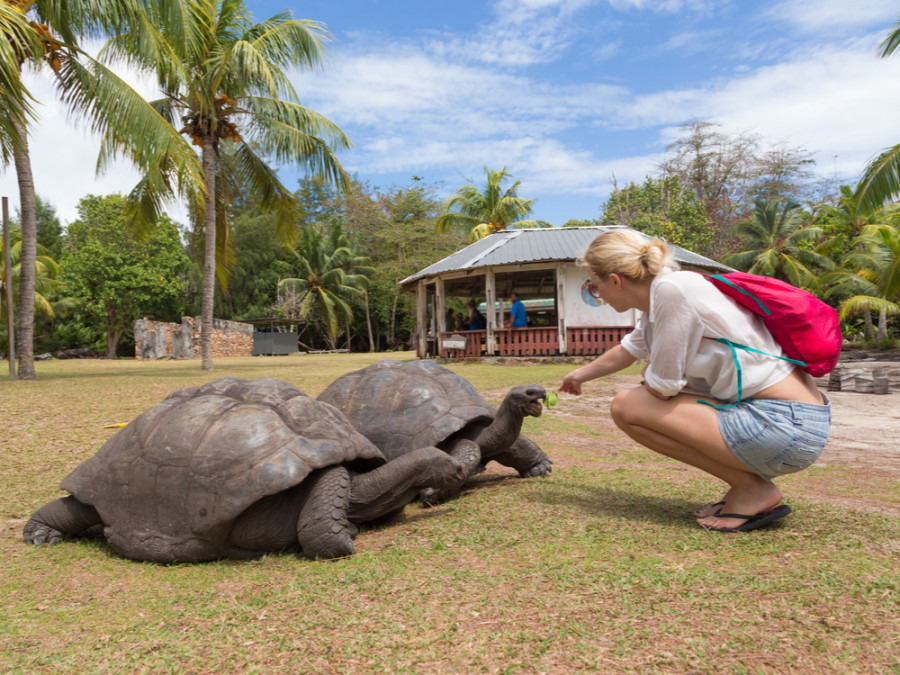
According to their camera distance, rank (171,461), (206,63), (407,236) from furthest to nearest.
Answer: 1. (407,236)
2. (206,63)
3. (171,461)

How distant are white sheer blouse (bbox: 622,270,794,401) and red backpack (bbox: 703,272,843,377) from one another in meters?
0.05

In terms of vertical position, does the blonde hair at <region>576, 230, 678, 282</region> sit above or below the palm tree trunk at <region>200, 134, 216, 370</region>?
below

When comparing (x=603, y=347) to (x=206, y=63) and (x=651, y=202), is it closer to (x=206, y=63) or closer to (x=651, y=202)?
(x=206, y=63)

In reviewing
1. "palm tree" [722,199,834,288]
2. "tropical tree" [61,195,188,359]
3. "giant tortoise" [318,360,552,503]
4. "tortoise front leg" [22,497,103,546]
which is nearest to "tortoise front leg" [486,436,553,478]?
"giant tortoise" [318,360,552,503]

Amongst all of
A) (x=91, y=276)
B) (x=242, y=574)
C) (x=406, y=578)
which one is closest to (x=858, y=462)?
(x=406, y=578)

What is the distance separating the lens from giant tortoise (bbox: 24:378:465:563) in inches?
119

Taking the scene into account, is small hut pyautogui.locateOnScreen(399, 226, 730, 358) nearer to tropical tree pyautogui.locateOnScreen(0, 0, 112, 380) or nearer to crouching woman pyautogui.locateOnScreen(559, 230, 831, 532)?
tropical tree pyautogui.locateOnScreen(0, 0, 112, 380)

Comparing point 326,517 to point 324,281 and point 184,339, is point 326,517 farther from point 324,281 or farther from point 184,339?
point 324,281

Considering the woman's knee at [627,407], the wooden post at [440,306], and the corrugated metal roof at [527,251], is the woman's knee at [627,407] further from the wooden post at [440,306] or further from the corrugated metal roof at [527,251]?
the wooden post at [440,306]

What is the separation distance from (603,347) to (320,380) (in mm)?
9602

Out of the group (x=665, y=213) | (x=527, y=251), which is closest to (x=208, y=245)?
(x=527, y=251)

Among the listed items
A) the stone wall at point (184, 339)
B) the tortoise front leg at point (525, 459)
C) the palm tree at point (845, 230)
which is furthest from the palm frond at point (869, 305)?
the stone wall at point (184, 339)

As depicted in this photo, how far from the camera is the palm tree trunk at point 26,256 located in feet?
39.4

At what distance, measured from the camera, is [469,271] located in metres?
19.0
